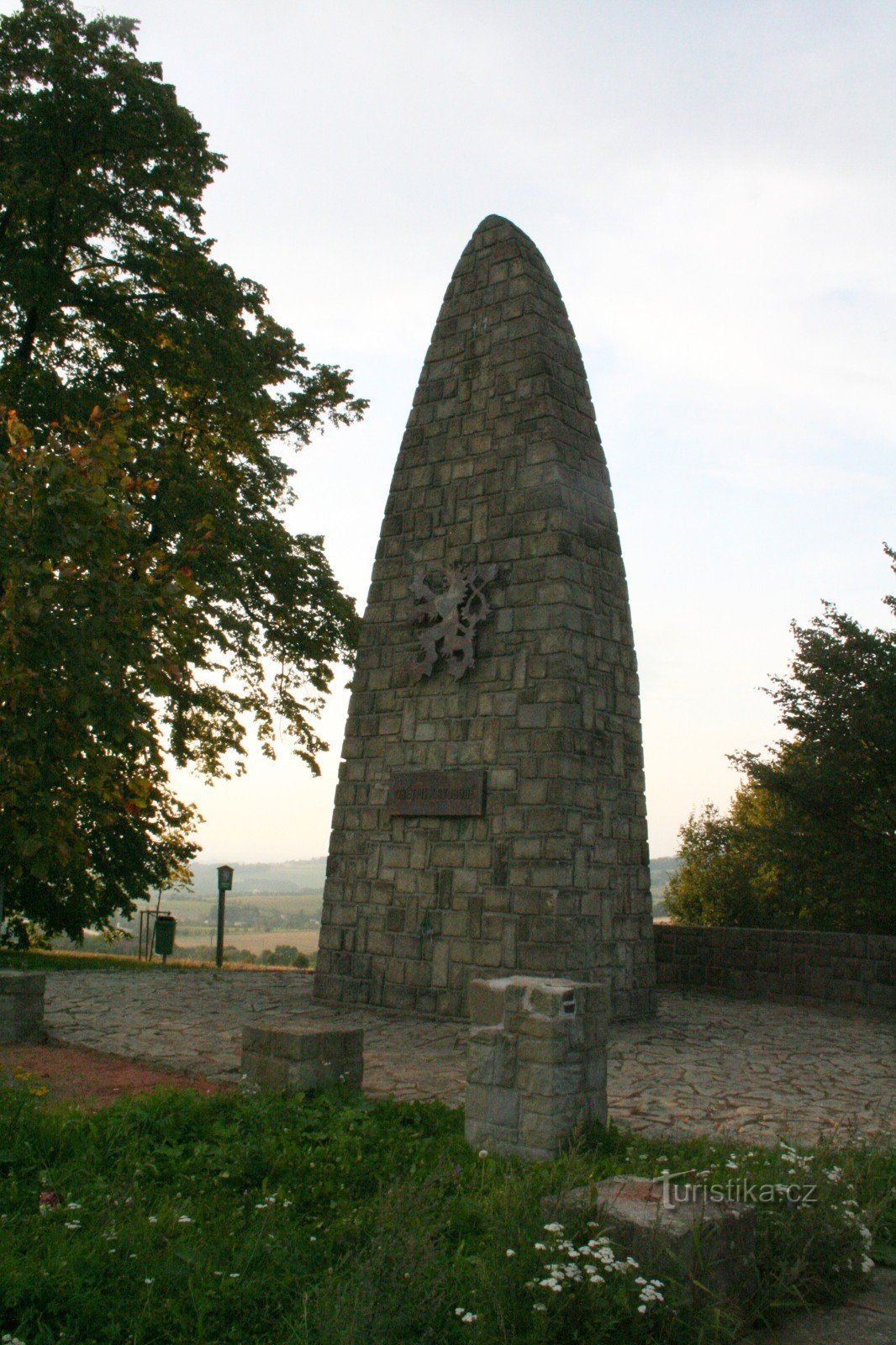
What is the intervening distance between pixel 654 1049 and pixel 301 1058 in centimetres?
360

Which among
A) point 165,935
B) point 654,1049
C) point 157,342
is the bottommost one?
point 654,1049

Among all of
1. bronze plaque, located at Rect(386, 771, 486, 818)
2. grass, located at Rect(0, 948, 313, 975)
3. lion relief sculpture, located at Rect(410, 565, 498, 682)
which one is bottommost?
grass, located at Rect(0, 948, 313, 975)

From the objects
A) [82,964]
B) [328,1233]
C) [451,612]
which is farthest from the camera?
[82,964]

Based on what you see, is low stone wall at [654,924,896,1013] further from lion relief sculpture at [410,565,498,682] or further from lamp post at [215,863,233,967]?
lamp post at [215,863,233,967]

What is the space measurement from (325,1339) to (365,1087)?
3.60 metres

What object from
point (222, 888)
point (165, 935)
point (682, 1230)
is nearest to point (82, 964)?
point (165, 935)

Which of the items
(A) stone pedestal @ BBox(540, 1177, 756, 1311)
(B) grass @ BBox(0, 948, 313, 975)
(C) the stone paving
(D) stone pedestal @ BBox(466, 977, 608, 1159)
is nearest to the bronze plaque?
(C) the stone paving

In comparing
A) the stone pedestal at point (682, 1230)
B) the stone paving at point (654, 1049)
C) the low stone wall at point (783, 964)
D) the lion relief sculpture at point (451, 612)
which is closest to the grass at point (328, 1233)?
the stone pedestal at point (682, 1230)

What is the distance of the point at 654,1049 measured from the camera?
27.8ft

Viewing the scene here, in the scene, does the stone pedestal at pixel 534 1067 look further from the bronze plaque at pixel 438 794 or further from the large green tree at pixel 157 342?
the large green tree at pixel 157 342

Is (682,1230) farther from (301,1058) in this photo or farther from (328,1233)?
(301,1058)

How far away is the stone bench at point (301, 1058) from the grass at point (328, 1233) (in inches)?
19.5

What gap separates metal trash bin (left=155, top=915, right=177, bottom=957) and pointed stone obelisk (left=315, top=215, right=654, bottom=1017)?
839 centimetres

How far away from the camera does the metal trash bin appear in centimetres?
1827
